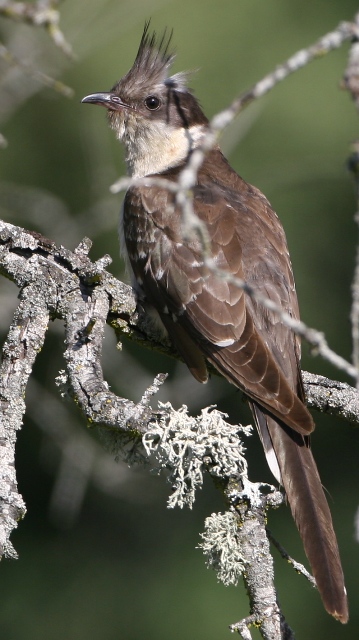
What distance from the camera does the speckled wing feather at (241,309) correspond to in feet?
10.8

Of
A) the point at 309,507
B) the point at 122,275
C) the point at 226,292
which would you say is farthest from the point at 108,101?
the point at 309,507

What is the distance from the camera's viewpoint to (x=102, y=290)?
324 centimetres

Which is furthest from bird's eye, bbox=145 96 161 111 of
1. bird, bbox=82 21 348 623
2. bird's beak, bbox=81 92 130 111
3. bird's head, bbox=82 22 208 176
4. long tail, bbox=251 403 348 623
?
long tail, bbox=251 403 348 623

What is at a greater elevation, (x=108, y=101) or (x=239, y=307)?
(x=108, y=101)

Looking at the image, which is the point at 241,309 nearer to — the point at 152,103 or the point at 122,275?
the point at 152,103

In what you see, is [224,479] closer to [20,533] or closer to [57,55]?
[57,55]

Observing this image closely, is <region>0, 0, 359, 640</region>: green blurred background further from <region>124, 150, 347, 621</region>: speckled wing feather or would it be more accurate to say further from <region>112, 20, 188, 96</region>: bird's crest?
<region>124, 150, 347, 621</region>: speckled wing feather

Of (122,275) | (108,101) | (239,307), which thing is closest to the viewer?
(239,307)

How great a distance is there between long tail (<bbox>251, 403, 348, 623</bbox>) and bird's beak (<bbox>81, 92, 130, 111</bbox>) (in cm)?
200

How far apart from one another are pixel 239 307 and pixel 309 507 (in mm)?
Answer: 898

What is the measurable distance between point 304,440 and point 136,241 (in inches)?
48.7

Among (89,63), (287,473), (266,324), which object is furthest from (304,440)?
(89,63)

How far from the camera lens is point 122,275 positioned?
6.66 metres

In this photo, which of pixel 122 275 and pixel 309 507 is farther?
pixel 122 275
